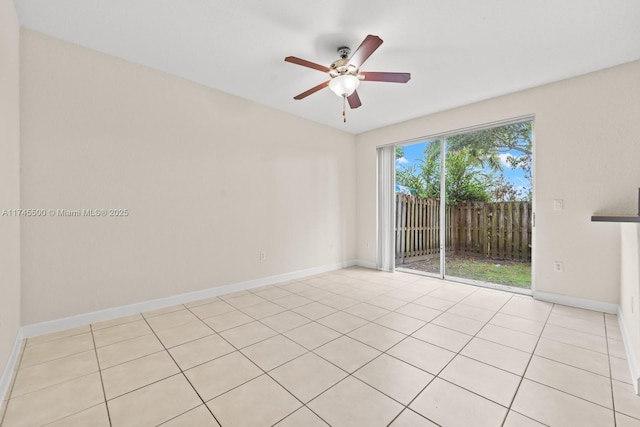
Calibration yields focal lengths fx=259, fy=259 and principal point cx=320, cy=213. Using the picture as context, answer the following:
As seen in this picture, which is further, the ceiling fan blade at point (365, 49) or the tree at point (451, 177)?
the tree at point (451, 177)

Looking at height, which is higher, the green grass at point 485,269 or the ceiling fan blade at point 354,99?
the ceiling fan blade at point 354,99

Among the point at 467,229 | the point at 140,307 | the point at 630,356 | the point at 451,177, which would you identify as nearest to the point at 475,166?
the point at 451,177

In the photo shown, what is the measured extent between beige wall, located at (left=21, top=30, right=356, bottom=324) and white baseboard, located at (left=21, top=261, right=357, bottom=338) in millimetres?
61

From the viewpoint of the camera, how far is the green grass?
418 cm

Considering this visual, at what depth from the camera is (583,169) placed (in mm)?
2828

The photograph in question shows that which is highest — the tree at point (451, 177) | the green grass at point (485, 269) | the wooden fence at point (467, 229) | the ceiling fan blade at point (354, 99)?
the ceiling fan blade at point (354, 99)

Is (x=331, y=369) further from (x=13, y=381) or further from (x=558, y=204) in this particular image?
(x=558, y=204)

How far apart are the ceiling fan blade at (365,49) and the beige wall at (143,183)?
→ 193cm

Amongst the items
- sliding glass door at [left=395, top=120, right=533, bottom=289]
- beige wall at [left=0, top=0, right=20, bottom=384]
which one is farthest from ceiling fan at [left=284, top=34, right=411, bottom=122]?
sliding glass door at [left=395, top=120, right=533, bottom=289]

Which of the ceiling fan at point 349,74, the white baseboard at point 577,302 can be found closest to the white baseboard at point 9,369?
the ceiling fan at point 349,74

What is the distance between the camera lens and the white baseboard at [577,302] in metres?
2.71

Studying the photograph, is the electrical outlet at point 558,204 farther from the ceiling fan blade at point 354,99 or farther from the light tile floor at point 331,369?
the ceiling fan blade at point 354,99

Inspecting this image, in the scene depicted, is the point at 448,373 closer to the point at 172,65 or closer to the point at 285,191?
the point at 285,191

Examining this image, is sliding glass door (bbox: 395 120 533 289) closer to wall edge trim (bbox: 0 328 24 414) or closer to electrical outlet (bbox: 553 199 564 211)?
electrical outlet (bbox: 553 199 564 211)
